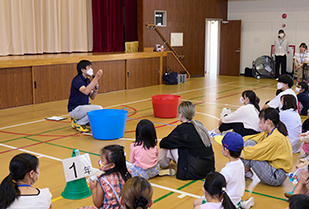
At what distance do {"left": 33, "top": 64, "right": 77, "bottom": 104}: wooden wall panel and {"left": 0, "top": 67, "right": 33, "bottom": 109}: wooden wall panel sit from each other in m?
0.21

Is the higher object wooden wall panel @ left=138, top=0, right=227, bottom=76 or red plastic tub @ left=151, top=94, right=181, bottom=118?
wooden wall panel @ left=138, top=0, right=227, bottom=76

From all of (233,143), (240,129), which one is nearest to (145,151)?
(233,143)

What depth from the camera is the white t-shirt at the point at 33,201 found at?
8.21 feet

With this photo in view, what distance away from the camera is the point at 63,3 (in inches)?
477

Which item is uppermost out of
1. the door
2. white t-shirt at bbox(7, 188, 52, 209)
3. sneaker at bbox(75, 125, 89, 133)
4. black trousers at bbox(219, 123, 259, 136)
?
the door

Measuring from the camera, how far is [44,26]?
11.7 meters

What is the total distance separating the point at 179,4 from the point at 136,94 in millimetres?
5426

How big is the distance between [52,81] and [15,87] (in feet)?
3.38

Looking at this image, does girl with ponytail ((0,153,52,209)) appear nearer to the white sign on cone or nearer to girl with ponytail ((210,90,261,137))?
the white sign on cone

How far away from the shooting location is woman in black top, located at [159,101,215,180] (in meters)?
4.22

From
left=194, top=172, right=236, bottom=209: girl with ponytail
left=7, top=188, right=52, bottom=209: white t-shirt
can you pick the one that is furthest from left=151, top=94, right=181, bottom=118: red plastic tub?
left=7, top=188, right=52, bottom=209: white t-shirt

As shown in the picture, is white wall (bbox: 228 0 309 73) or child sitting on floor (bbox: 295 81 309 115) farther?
white wall (bbox: 228 0 309 73)

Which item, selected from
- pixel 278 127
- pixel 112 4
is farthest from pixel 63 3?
pixel 278 127

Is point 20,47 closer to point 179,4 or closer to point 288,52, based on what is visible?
point 179,4
